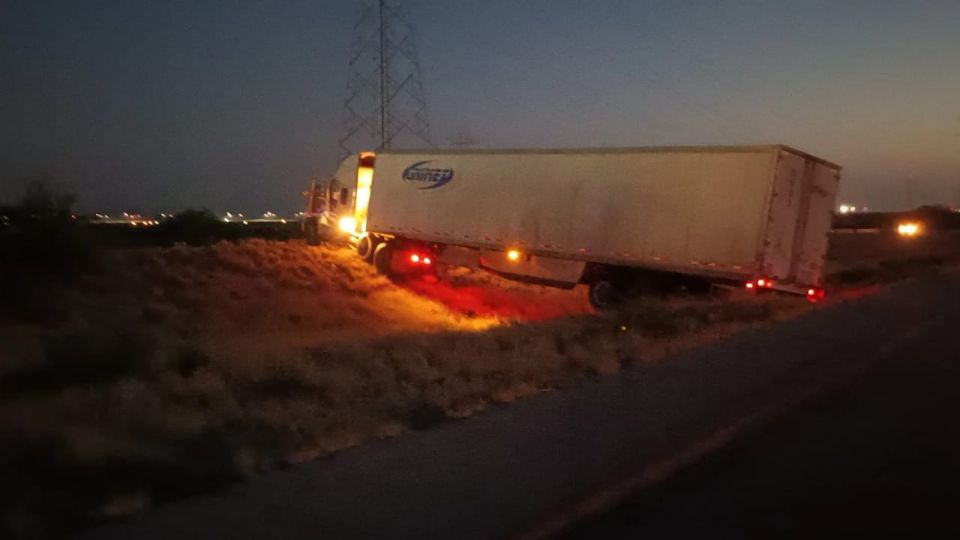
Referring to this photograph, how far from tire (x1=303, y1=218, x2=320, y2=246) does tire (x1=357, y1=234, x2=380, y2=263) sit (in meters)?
2.44

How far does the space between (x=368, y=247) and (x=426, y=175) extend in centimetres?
416

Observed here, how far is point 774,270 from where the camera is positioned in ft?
93.1

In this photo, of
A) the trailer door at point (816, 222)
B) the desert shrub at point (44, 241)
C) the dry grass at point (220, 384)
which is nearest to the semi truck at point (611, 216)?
the trailer door at point (816, 222)

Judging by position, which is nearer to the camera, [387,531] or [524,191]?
[387,531]

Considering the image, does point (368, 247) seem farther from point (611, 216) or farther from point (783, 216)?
point (783, 216)

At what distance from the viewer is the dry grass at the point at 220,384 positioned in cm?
873

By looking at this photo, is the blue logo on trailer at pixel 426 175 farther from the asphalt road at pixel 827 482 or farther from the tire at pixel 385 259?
the asphalt road at pixel 827 482

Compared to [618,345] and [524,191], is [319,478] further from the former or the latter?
[524,191]

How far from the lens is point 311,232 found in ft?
142

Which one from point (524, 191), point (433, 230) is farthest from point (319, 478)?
point (433, 230)

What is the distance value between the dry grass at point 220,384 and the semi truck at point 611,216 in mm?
1336

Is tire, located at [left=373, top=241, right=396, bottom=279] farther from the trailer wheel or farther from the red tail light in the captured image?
the red tail light

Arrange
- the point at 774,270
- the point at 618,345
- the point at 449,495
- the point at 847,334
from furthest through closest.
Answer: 1. the point at 774,270
2. the point at 847,334
3. the point at 618,345
4. the point at 449,495

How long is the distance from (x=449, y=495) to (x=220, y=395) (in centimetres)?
412
